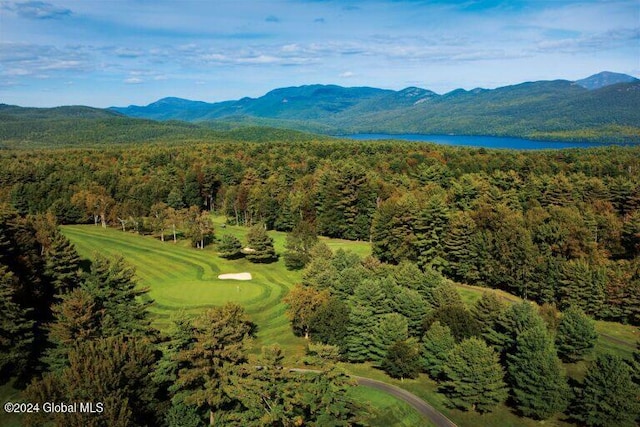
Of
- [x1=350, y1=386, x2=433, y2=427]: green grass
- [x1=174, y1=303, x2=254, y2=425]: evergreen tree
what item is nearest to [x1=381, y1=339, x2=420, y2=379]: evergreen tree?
[x1=350, y1=386, x2=433, y2=427]: green grass

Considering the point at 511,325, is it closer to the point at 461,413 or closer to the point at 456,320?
the point at 456,320

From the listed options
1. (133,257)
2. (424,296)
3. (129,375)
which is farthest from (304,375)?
(133,257)

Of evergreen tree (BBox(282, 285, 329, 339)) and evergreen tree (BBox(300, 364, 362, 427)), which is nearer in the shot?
evergreen tree (BBox(300, 364, 362, 427))

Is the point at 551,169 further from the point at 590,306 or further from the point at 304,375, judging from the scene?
the point at 304,375

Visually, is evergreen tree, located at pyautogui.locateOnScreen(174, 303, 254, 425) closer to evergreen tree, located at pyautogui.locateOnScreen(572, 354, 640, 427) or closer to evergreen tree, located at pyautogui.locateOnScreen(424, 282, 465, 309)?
evergreen tree, located at pyautogui.locateOnScreen(424, 282, 465, 309)

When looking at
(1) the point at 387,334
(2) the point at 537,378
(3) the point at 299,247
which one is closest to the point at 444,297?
(1) the point at 387,334

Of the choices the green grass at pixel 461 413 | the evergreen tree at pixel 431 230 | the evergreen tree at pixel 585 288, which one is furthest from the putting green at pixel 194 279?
the evergreen tree at pixel 585 288
